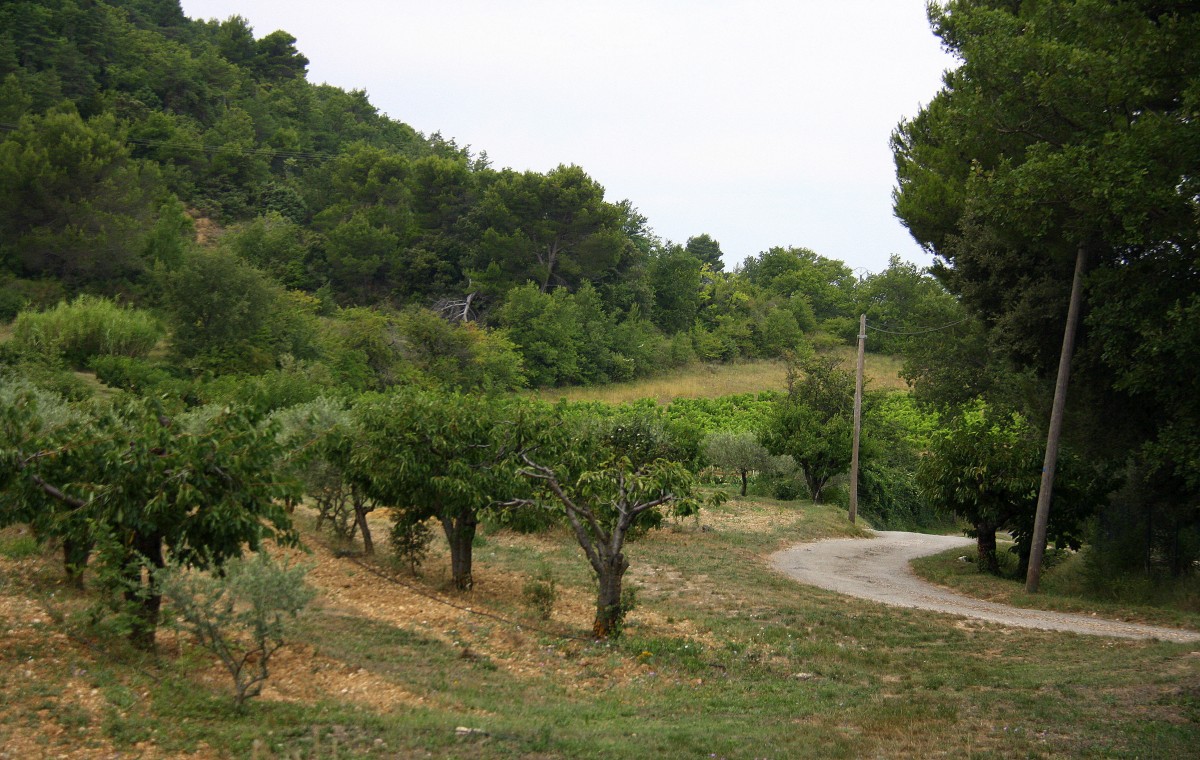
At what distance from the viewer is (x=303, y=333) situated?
3838 cm

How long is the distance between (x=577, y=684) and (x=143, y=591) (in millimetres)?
4514

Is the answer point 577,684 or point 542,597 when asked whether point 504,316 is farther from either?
point 577,684

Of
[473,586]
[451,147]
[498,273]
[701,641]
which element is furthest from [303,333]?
[451,147]

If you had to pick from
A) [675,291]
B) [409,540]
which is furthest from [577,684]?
[675,291]

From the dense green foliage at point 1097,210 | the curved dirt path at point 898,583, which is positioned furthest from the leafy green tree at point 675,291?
the dense green foliage at point 1097,210

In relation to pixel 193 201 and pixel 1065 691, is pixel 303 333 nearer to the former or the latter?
pixel 193 201

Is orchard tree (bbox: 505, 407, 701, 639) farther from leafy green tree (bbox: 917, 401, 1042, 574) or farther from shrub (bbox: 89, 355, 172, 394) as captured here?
shrub (bbox: 89, 355, 172, 394)

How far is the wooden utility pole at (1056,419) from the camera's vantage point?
15531mm

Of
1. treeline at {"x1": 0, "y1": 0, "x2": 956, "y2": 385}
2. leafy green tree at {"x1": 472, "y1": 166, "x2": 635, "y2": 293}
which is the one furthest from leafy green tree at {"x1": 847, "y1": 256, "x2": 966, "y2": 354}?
leafy green tree at {"x1": 472, "y1": 166, "x2": 635, "y2": 293}

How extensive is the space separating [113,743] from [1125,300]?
1303 cm

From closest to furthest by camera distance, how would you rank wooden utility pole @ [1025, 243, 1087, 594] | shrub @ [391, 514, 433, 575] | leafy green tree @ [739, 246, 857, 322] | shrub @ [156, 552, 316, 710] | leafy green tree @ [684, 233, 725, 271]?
1. shrub @ [156, 552, 316, 710]
2. shrub @ [391, 514, 433, 575]
3. wooden utility pole @ [1025, 243, 1087, 594]
4. leafy green tree @ [739, 246, 857, 322]
5. leafy green tree @ [684, 233, 725, 271]

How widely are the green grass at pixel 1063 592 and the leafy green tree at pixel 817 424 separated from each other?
13666 mm

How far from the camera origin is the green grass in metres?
14.7

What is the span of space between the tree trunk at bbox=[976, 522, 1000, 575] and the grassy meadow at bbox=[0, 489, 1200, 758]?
19.0ft
